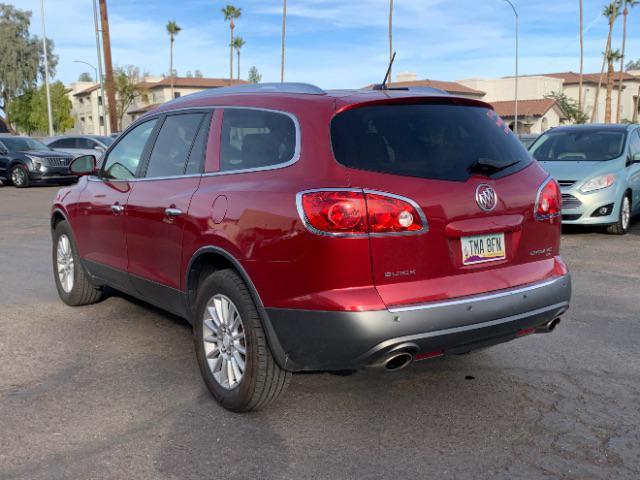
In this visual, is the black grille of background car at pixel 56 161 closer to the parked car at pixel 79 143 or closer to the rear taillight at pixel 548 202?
the parked car at pixel 79 143

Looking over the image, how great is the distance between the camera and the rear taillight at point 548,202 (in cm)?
398

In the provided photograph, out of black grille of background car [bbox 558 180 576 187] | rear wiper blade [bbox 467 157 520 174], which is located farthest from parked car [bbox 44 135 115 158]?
rear wiper blade [bbox 467 157 520 174]

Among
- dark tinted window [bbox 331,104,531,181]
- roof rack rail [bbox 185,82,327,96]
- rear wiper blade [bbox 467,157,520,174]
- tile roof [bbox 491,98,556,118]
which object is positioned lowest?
rear wiper blade [bbox 467,157,520,174]

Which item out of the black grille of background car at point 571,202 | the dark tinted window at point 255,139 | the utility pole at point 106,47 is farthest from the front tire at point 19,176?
the dark tinted window at point 255,139

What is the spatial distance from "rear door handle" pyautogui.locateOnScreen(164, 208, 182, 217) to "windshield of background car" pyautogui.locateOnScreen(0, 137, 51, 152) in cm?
2074

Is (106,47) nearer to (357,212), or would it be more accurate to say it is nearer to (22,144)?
(22,144)

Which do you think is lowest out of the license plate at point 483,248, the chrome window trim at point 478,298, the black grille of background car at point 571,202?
the black grille of background car at point 571,202

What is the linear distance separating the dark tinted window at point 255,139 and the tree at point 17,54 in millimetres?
73366

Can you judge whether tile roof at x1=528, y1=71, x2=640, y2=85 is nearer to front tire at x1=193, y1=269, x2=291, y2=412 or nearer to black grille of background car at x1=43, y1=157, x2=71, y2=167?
black grille of background car at x1=43, y1=157, x2=71, y2=167

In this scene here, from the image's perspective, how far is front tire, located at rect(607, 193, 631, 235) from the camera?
10.5 meters

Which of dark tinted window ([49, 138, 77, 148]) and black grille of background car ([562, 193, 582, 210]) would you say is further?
dark tinted window ([49, 138, 77, 148])

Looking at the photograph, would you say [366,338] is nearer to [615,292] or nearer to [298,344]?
[298,344]

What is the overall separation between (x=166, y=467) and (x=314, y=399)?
1071 millimetres

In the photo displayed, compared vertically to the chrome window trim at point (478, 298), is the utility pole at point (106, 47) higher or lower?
higher
